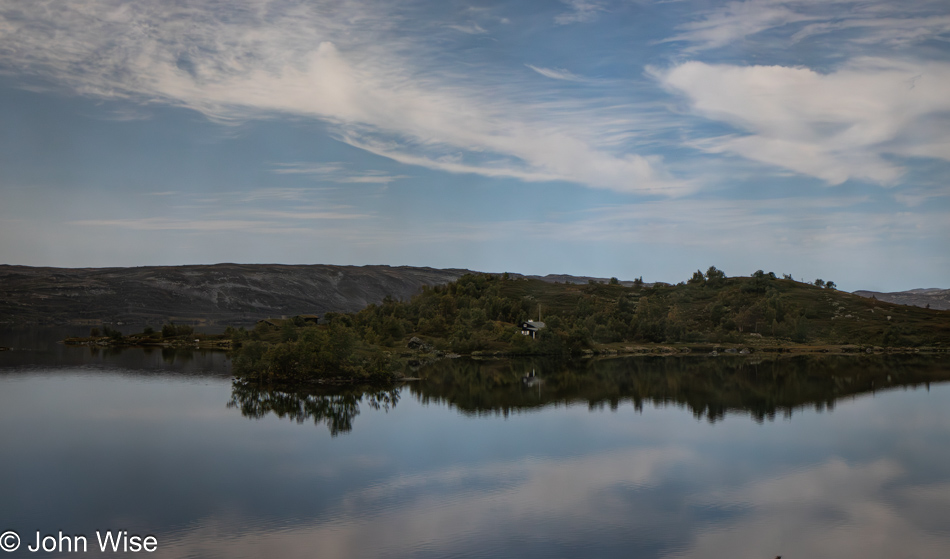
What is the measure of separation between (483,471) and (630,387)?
972 inches

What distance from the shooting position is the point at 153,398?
39.4 m

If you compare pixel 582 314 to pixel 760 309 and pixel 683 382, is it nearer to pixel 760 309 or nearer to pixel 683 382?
pixel 760 309

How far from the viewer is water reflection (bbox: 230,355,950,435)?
37188 mm

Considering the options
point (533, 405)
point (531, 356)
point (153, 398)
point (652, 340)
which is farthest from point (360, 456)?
point (652, 340)

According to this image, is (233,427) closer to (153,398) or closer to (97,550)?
(153,398)

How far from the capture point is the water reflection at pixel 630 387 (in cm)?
3719

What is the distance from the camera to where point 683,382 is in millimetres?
49250

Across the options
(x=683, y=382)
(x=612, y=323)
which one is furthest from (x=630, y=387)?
(x=612, y=323)

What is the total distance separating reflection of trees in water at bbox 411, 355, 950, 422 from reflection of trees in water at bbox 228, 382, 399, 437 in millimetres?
3110

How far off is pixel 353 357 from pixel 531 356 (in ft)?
93.1

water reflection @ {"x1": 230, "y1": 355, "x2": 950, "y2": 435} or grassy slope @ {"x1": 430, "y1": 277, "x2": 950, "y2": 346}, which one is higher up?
grassy slope @ {"x1": 430, "y1": 277, "x2": 950, "y2": 346}

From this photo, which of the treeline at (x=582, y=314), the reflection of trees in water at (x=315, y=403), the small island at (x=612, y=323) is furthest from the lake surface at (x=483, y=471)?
the treeline at (x=582, y=314)

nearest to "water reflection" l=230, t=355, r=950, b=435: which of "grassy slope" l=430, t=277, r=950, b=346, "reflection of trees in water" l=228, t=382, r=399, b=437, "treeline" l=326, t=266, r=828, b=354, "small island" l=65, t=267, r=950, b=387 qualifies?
"reflection of trees in water" l=228, t=382, r=399, b=437

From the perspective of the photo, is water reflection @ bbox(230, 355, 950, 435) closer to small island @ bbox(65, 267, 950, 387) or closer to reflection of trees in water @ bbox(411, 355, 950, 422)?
reflection of trees in water @ bbox(411, 355, 950, 422)
